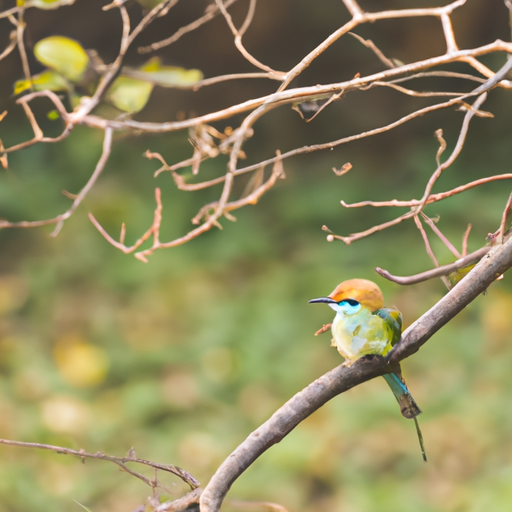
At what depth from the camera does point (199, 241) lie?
1562 millimetres

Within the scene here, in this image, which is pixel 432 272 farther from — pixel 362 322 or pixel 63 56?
pixel 63 56

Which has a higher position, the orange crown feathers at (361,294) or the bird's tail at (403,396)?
the orange crown feathers at (361,294)

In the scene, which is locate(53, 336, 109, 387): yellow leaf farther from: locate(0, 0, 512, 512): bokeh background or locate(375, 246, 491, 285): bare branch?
locate(375, 246, 491, 285): bare branch

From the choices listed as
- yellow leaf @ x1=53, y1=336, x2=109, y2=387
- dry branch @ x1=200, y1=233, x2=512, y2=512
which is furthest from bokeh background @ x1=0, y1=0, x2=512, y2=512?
dry branch @ x1=200, y1=233, x2=512, y2=512

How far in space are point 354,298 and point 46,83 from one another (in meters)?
0.33

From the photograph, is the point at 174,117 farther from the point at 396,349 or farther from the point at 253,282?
the point at 396,349

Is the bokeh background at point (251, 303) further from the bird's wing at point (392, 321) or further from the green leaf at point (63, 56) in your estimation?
the bird's wing at point (392, 321)

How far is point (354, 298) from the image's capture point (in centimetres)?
36

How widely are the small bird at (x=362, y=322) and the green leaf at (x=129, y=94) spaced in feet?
0.85

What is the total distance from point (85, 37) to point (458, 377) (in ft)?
4.02

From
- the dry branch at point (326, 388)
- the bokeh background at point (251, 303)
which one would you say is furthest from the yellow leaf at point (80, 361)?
the dry branch at point (326, 388)

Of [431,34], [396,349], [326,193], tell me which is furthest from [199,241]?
[396,349]

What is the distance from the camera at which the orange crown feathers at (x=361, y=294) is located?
0.36 metres

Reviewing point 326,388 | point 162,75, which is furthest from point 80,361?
point 326,388
